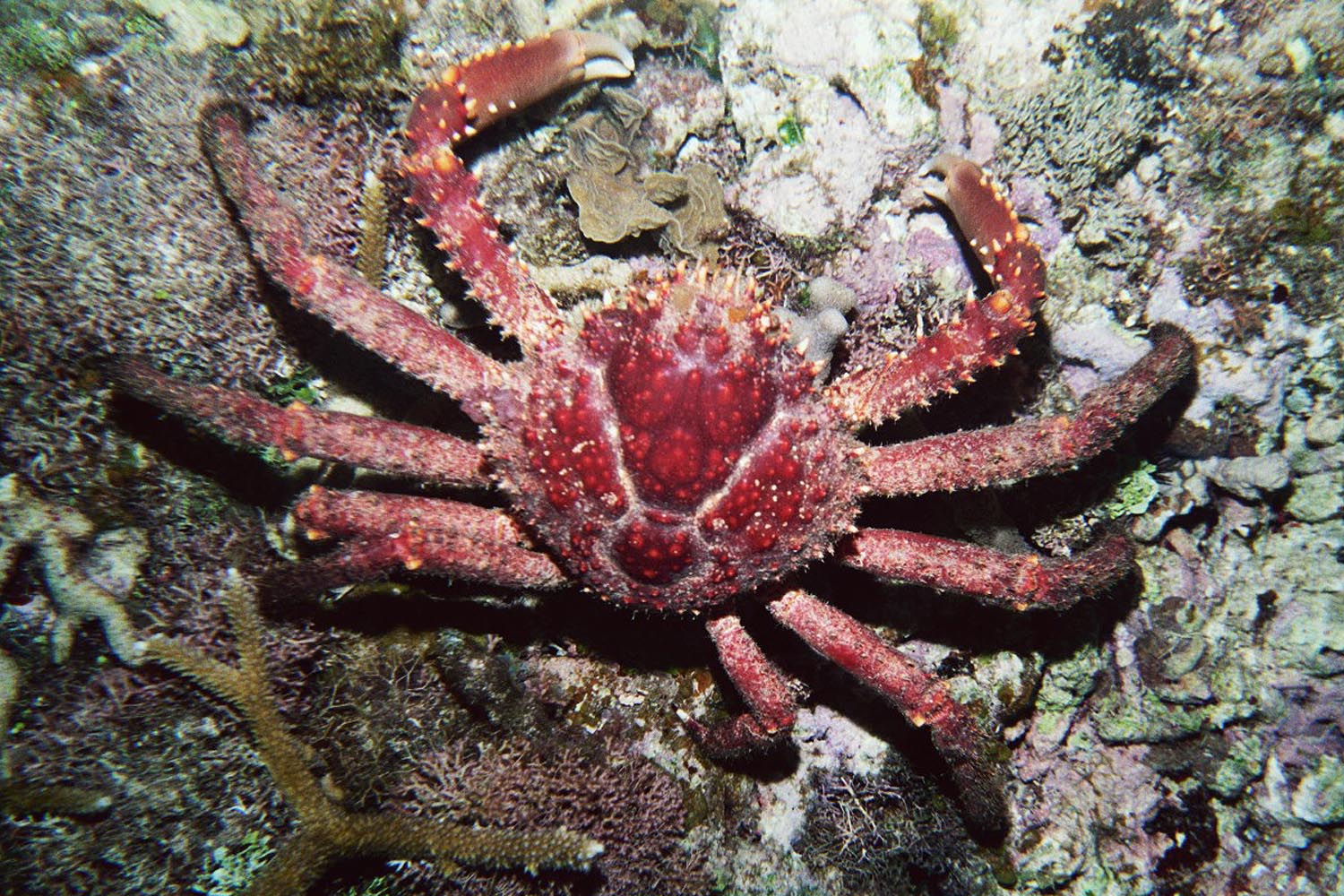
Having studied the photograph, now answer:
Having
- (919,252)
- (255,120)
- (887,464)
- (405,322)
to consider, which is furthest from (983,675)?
(255,120)

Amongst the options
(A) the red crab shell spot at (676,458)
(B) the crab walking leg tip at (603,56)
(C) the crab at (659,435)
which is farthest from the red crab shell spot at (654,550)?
(B) the crab walking leg tip at (603,56)

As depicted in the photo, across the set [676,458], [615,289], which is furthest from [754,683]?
[615,289]

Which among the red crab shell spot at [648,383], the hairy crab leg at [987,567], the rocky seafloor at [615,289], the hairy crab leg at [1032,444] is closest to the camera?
the red crab shell spot at [648,383]

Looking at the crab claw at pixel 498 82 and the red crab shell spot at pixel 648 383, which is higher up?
the crab claw at pixel 498 82

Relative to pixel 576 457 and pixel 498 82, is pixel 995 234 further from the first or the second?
pixel 498 82

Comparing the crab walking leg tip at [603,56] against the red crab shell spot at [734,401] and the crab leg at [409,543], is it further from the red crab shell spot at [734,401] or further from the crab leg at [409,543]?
the crab leg at [409,543]

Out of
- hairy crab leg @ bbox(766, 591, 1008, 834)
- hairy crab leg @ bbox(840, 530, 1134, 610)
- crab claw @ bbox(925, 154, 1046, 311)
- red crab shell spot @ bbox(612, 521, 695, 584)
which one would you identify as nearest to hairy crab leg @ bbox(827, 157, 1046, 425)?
crab claw @ bbox(925, 154, 1046, 311)

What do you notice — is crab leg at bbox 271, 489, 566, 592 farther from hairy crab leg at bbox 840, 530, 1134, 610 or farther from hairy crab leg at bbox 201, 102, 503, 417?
hairy crab leg at bbox 840, 530, 1134, 610

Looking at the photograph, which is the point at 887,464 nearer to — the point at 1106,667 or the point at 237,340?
the point at 1106,667

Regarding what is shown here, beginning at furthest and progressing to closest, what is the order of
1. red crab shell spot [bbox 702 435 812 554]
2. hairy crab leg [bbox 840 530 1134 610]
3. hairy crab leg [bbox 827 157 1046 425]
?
1. hairy crab leg [bbox 840 530 1134 610]
2. hairy crab leg [bbox 827 157 1046 425]
3. red crab shell spot [bbox 702 435 812 554]
